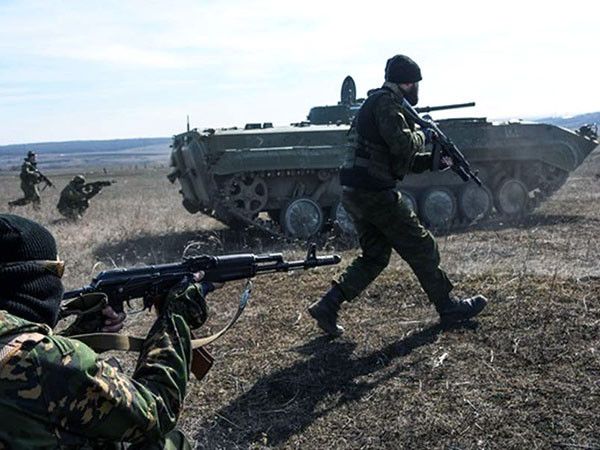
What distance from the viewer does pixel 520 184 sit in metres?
14.0

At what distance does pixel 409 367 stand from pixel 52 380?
3514mm

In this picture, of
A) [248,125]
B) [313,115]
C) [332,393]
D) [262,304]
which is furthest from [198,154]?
[332,393]

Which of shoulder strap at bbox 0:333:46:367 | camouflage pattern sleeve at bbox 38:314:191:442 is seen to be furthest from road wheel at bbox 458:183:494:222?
shoulder strap at bbox 0:333:46:367

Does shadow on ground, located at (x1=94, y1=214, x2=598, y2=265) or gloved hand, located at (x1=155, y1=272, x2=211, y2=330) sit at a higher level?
gloved hand, located at (x1=155, y1=272, x2=211, y2=330)

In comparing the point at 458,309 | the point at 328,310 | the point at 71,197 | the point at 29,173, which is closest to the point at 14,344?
the point at 328,310

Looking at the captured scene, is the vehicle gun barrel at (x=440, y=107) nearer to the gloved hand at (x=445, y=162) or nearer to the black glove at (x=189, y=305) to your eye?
the gloved hand at (x=445, y=162)

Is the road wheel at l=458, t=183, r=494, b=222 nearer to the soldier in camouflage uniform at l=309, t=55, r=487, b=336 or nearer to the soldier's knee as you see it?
the soldier in camouflage uniform at l=309, t=55, r=487, b=336

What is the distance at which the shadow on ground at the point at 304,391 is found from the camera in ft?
14.7

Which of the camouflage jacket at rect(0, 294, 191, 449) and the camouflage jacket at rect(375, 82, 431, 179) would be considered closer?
the camouflage jacket at rect(0, 294, 191, 449)

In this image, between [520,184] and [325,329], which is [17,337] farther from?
[520,184]

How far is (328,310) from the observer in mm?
5797

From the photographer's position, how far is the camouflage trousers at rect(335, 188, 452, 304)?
5.69m

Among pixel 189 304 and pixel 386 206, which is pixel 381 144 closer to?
pixel 386 206

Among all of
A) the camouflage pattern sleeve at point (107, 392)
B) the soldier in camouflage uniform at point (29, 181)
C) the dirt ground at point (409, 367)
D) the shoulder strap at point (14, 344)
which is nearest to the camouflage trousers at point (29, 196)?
the soldier in camouflage uniform at point (29, 181)
